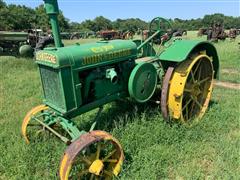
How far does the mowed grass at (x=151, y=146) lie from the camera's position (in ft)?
10.9

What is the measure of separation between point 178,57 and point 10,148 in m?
2.80

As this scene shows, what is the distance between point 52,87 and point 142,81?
4.27 feet

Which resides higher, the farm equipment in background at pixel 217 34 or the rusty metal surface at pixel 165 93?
the rusty metal surface at pixel 165 93

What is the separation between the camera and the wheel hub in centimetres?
298

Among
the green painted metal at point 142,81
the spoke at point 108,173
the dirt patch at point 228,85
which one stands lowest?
the dirt patch at point 228,85

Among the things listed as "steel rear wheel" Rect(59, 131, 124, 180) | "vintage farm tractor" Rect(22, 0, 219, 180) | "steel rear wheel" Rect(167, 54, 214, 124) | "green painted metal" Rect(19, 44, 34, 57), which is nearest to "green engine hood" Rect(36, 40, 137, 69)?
"vintage farm tractor" Rect(22, 0, 219, 180)

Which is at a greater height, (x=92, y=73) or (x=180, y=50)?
(x=180, y=50)

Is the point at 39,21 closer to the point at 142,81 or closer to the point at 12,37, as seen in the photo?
the point at 12,37

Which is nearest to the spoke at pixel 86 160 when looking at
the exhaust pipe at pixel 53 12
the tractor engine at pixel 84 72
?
the tractor engine at pixel 84 72

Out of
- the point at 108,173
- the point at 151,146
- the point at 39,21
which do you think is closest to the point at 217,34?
the point at 151,146

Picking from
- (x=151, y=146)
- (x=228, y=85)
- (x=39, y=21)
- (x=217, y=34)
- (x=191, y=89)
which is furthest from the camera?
(x=39, y=21)

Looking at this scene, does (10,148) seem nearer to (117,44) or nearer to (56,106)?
(56,106)

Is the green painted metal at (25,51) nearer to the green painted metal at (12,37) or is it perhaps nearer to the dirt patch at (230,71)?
the green painted metal at (12,37)

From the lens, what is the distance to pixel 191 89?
4.61m
